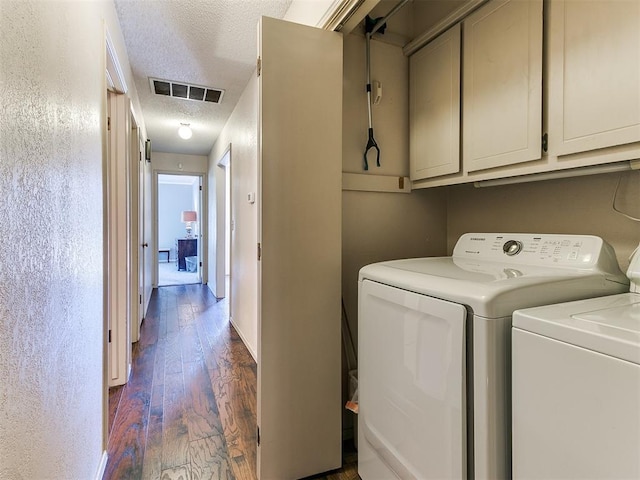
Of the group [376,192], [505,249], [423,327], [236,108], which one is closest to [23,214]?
[423,327]

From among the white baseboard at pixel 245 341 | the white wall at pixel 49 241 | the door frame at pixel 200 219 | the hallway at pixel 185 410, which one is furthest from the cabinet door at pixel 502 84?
the door frame at pixel 200 219

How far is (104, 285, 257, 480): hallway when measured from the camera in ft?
5.22

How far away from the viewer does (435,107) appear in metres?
1.74

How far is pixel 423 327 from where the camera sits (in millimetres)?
1049

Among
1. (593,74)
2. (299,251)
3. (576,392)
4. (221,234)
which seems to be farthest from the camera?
(221,234)

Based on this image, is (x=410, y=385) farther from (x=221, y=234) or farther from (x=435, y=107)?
(x=221, y=234)

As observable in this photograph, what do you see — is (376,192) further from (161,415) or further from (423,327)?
(161,415)

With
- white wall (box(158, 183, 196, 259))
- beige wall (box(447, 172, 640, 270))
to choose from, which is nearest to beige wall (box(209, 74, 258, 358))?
beige wall (box(447, 172, 640, 270))

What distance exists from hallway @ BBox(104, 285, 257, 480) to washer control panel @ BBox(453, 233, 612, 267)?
1468 millimetres

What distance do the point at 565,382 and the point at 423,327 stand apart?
383 millimetres

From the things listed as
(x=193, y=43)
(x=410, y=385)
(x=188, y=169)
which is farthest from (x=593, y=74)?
(x=188, y=169)

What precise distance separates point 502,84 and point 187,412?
94.2 inches

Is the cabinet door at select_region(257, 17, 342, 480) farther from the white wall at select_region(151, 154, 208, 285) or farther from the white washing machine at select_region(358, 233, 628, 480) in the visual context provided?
the white wall at select_region(151, 154, 208, 285)

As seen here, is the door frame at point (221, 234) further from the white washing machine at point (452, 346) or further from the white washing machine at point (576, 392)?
the white washing machine at point (576, 392)
